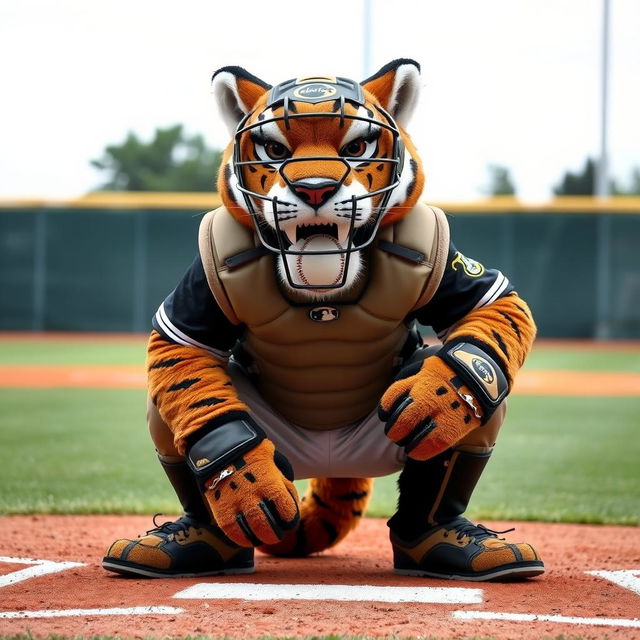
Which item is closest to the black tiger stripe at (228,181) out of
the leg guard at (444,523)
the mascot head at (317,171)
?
the mascot head at (317,171)

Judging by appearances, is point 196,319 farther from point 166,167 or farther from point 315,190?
point 166,167

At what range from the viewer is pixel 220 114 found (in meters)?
3.05

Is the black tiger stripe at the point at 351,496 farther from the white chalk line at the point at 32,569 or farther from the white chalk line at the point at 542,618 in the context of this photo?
the white chalk line at the point at 542,618

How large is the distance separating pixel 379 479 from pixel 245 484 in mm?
3216

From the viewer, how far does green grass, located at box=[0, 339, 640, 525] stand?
15.2ft

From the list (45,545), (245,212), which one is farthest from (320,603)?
(45,545)

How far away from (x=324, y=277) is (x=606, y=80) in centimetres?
1821

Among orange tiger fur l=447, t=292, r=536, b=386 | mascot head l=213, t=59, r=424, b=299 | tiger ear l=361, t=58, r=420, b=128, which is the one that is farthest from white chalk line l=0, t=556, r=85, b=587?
tiger ear l=361, t=58, r=420, b=128

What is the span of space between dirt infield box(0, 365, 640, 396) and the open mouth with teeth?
775 centimetres

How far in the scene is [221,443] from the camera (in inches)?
108

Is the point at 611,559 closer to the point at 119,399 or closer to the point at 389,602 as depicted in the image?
the point at 389,602

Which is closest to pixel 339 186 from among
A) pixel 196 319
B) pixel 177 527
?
pixel 196 319

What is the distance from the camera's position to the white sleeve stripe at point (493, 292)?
3.01 meters

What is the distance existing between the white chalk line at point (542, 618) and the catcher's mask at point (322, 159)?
900mm
